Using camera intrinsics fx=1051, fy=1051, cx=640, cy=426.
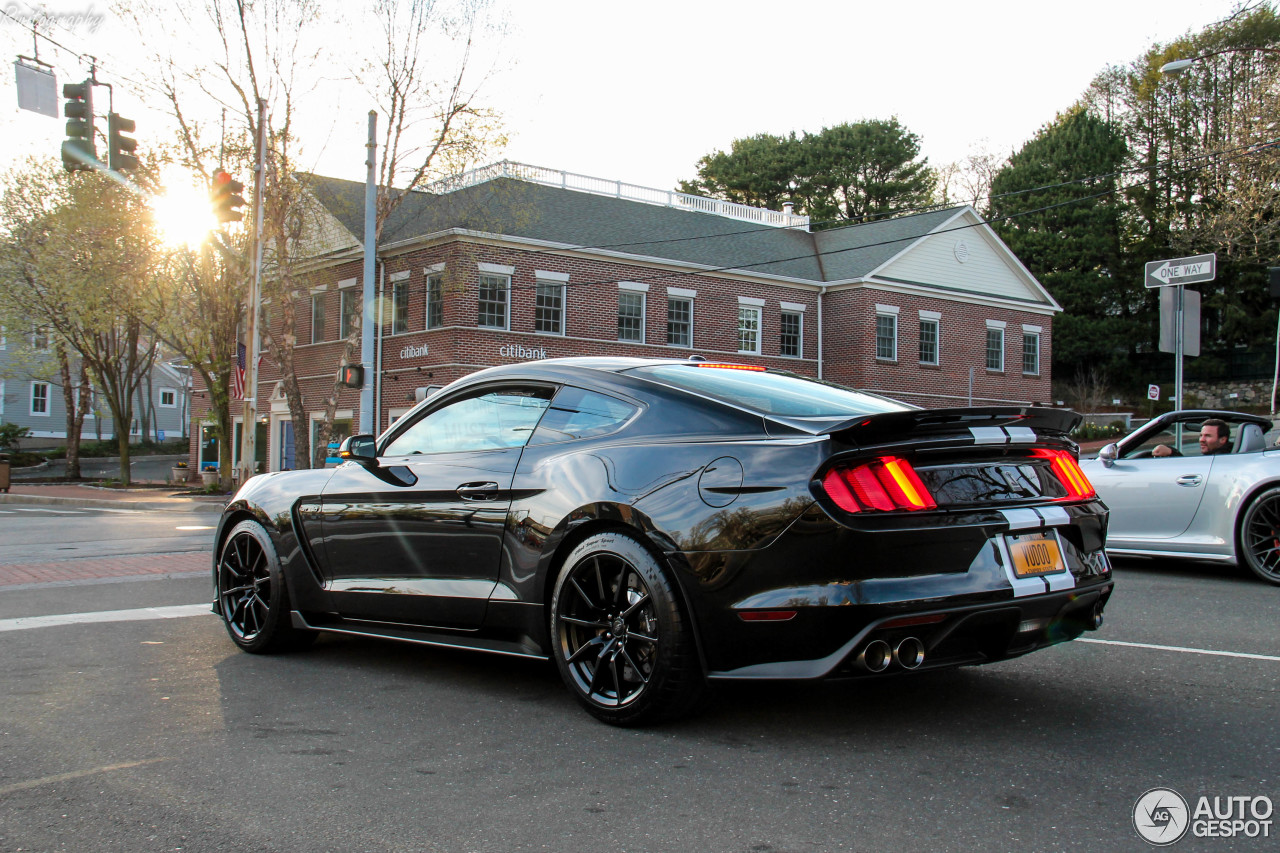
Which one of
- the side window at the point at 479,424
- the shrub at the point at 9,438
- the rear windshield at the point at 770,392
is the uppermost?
the rear windshield at the point at 770,392

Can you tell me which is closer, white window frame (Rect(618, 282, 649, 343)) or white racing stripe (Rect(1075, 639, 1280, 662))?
white racing stripe (Rect(1075, 639, 1280, 662))

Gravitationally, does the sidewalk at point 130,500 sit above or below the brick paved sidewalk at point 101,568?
below

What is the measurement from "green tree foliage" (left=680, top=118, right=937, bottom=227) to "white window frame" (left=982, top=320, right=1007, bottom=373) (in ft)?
61.3

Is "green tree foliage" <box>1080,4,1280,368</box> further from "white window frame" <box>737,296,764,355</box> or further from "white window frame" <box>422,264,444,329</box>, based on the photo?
"white window frame" <box>422,264,444,329</box>

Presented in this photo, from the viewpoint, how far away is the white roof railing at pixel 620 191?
31125 mm

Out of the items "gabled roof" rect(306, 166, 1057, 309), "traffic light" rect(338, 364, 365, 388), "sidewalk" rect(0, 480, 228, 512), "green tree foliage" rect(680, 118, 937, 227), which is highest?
"green tree foliage" rect(680, 118, 937, 227)

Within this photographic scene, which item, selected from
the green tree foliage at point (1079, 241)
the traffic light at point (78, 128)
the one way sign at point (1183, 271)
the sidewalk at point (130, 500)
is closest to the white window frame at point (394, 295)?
the sidewalk at point (130, 500)

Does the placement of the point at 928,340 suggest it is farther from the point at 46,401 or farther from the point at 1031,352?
the point at 46,401

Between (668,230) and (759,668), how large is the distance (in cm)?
3259

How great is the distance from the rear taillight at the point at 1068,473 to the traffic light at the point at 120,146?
50.6ft

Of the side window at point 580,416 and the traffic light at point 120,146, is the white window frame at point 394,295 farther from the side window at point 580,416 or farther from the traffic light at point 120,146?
the side window at point 580,416

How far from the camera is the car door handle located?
173 inches

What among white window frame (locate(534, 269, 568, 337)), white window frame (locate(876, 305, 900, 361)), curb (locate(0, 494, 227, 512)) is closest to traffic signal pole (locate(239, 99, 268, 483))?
curb (locate(0, 494, 227, 512))

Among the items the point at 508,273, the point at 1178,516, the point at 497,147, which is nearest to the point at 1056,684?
the point at 1178,516
